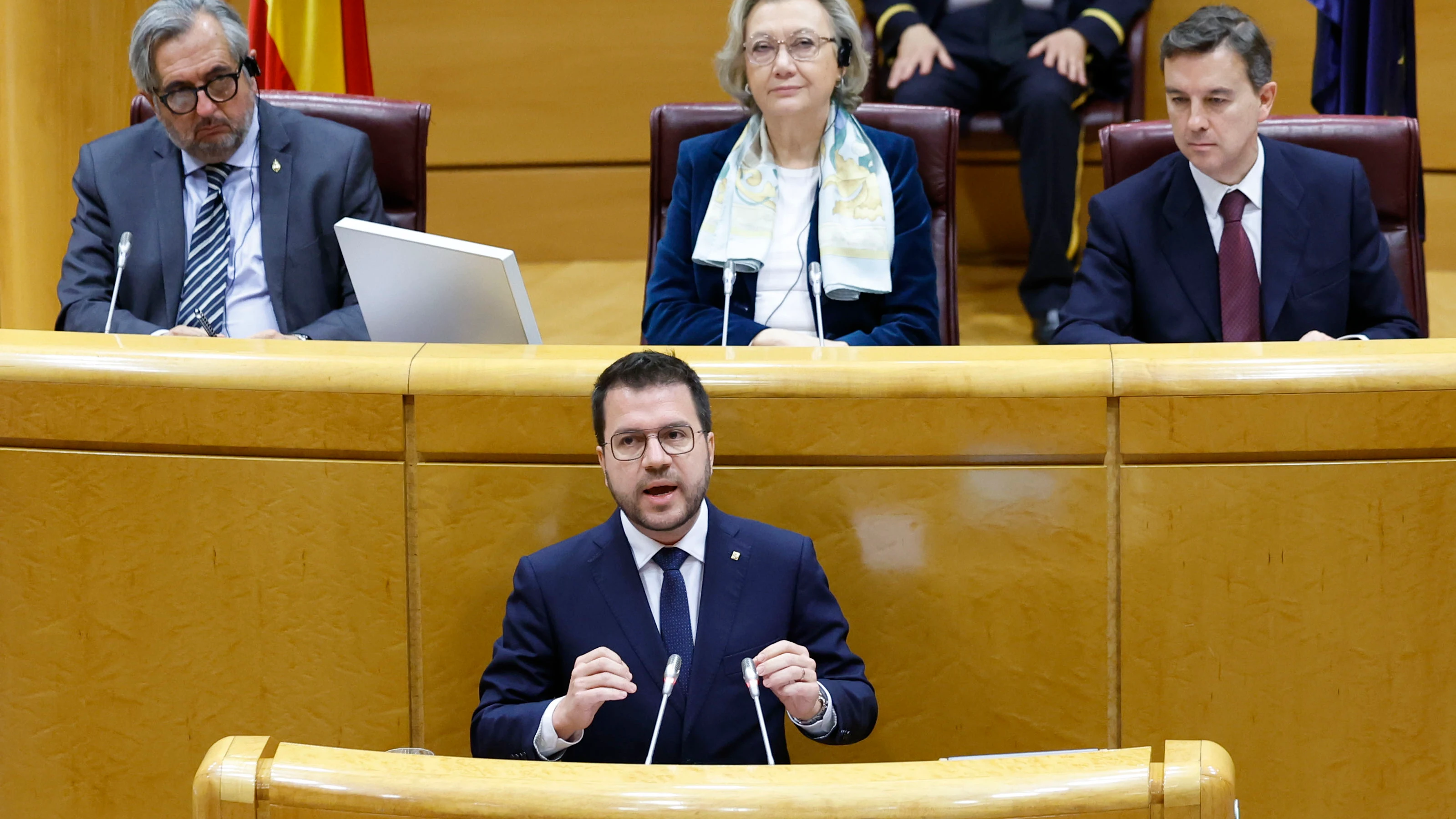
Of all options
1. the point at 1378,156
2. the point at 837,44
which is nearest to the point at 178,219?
the point at 837,44

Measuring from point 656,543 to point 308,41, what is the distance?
4.70 feet

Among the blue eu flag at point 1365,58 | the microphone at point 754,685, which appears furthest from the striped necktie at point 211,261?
the blue eu flag at point 1365,58

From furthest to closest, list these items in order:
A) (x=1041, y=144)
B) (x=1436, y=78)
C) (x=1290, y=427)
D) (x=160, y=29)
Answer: (x=1436, y=78) < (x=1041, y=144) < (x=160, y=29) < (x=1290, y=427)

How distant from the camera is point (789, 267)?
1568 mm

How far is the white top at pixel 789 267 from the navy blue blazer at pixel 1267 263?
29cm

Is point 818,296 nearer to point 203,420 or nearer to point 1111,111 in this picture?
point 203,420

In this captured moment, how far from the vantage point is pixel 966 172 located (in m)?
2.39

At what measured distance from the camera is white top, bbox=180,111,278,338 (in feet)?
5.18

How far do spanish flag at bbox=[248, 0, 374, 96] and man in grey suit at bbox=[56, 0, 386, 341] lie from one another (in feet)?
1.87

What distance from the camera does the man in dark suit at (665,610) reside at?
99 centimetres

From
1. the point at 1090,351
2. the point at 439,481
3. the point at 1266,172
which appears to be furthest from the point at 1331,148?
the point at 439,481

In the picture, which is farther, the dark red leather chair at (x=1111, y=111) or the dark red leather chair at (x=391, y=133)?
the dark red leather chair at (x=1111, y=111)

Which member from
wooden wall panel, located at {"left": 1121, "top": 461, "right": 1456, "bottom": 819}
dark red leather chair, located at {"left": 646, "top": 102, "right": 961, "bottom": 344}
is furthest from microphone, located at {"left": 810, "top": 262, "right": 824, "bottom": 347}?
wooden wall panel, located at {"left": 1121, "top": 461, "right": 1456, "bottom": 819}

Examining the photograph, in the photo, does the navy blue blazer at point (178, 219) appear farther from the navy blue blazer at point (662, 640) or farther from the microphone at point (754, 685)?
the microphone at point (754, 685)
